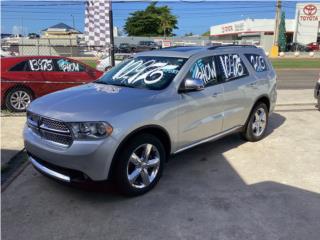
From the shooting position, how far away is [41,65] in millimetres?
9477

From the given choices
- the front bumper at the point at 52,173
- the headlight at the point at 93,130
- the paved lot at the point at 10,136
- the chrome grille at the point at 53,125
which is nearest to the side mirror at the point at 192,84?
the headlight at the point at 93,130

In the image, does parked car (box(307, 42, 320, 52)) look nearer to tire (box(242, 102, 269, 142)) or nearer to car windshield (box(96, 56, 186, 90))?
tire (box(242, 102, 269, 142))

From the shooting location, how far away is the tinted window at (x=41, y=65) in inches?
368

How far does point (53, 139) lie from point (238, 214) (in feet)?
7.36

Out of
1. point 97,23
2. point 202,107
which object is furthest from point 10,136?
point 97,23

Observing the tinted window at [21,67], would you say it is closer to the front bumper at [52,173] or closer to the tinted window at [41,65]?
the tinted window at [41,65]

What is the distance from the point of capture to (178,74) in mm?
4789

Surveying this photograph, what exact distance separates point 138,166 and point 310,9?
6179 cm

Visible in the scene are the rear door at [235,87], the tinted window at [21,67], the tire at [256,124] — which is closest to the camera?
the rear door at [235,87]

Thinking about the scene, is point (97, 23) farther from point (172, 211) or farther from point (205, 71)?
point (172, 211)

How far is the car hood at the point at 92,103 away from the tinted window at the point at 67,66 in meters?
5.21

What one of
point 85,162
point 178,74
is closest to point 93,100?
A: point 85,162

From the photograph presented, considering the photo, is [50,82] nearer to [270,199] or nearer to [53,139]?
[53,139]

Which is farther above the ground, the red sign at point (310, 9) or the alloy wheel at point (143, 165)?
the red sign at point (310, 9)
